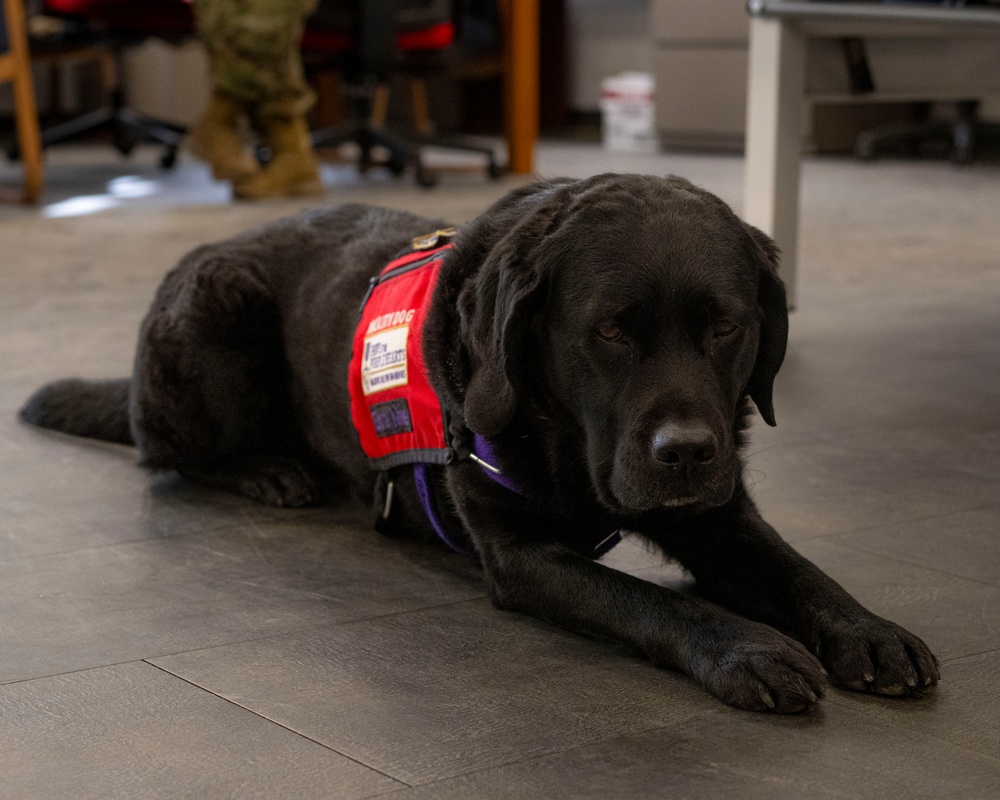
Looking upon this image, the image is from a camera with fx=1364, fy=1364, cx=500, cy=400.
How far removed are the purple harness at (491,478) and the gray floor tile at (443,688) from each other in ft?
0.64

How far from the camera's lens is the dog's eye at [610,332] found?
6.27 ft

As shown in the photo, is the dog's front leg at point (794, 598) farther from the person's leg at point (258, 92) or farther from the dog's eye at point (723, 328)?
the person's leg at point (258, 92)

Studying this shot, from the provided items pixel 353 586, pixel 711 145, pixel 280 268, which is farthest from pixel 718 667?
pixel 711 145

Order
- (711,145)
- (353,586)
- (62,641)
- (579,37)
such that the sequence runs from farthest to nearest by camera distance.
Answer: (579,37) → (711,145) → (353,586) → (62,641)

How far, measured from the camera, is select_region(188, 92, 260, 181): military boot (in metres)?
7.70

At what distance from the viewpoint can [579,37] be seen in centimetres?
1283

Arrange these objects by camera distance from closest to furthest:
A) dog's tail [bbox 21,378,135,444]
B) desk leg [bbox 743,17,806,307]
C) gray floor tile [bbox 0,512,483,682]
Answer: gray floor tile [bbox 0,512,483,682] < dog's tail [bbox 21,378,135,444] < desk leg [bbox 743,17,806,307]

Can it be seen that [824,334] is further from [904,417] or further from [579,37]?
[579,37]

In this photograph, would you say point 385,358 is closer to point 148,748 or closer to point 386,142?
point 148,748

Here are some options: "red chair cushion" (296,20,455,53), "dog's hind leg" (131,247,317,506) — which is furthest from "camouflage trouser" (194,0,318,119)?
"dog's hind leg" (131,247,317,506)

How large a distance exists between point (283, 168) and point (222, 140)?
1.23 feet

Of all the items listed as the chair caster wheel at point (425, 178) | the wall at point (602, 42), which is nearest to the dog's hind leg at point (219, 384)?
the chair caster wheel at point (425, 178)

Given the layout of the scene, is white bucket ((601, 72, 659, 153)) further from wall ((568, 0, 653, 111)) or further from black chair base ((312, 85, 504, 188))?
black chair base ((312, 85, 504, 188))

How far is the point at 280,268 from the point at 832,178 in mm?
6680
